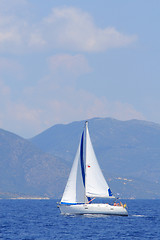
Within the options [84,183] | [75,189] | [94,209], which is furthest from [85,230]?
[84,183]

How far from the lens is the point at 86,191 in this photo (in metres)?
117

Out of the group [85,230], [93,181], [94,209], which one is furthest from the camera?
[93,181]

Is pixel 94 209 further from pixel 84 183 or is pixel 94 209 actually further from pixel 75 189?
pixel 84 183

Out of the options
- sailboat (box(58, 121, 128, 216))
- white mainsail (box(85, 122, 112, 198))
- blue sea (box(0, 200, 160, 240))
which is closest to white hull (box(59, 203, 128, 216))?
sailboat (box(58, 121, 128, 216))

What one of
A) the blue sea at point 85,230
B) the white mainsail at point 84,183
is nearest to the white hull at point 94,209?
the white mainsail at point 84,183

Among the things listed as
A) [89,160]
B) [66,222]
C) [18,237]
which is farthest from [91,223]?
[18,237]

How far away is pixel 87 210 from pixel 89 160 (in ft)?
34.3

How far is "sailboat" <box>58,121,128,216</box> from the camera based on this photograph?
381ft

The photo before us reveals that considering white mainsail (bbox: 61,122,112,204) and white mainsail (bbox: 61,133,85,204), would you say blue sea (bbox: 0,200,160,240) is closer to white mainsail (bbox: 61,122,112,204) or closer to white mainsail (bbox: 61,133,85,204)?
white mainsail (bbox: 61,133,85,204)

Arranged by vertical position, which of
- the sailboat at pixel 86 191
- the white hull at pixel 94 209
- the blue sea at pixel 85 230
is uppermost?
the sailboat at pixel 86 191

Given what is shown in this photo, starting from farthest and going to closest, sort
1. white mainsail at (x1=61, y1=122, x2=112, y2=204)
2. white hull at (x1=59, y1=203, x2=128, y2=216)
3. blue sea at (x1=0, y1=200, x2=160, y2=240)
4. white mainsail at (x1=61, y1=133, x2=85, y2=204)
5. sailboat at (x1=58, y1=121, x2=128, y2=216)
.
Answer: white mainsail at (x1=61, y1=122, x2=112, y2=204), white mainsail at (x1=61, y1=133, x2=85, y2=204), sailboat at (x1=58, y1=121, x2=128, y2=216), white hull at (x1=59, y1=203, x2=128, y2=216), blue sea at (x1=0, y1=200, x2=160, y2=240)

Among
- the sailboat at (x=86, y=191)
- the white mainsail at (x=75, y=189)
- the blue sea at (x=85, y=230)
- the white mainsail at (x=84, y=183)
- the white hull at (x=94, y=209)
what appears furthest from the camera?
the white mainsail at (x=84, y=183)

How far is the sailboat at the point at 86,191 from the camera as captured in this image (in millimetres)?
116250

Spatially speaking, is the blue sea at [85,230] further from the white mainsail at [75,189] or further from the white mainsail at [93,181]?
the white mainsail at [93,181]
